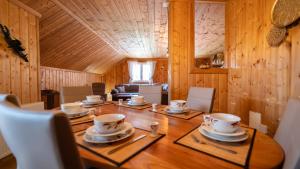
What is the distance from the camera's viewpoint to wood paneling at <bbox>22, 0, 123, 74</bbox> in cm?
288

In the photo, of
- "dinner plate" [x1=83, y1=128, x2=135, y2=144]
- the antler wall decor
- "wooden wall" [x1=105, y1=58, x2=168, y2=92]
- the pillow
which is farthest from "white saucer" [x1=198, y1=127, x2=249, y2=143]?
"wooden wall" [x1=105, y1=58, x2=168, y2=92]

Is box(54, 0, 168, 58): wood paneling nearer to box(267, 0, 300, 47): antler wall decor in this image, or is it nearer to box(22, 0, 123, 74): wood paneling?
box(22, 0, 123, 74): wood paneling

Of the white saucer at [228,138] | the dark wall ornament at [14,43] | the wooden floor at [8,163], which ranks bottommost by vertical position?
the wooden floor at [8,163]

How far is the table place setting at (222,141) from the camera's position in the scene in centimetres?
68

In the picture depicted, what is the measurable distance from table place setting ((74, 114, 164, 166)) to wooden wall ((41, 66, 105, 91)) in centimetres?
430

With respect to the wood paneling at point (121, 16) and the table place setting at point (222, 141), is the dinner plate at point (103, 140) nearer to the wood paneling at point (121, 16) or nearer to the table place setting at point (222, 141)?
the table place setting at point (222, 141)

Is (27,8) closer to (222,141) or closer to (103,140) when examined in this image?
(103,140)

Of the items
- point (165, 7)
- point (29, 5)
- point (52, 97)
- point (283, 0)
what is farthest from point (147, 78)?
point (283, 0)

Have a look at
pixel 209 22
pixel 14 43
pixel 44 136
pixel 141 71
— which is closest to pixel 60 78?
pixel 14 43

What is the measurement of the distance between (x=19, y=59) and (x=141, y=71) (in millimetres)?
7238

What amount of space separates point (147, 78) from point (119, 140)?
867cm

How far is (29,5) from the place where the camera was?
249 centimetres

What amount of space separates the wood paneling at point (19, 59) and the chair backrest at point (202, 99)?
8.02ft

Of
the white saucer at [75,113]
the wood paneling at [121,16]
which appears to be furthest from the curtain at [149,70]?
the white saucer at [75,113]
